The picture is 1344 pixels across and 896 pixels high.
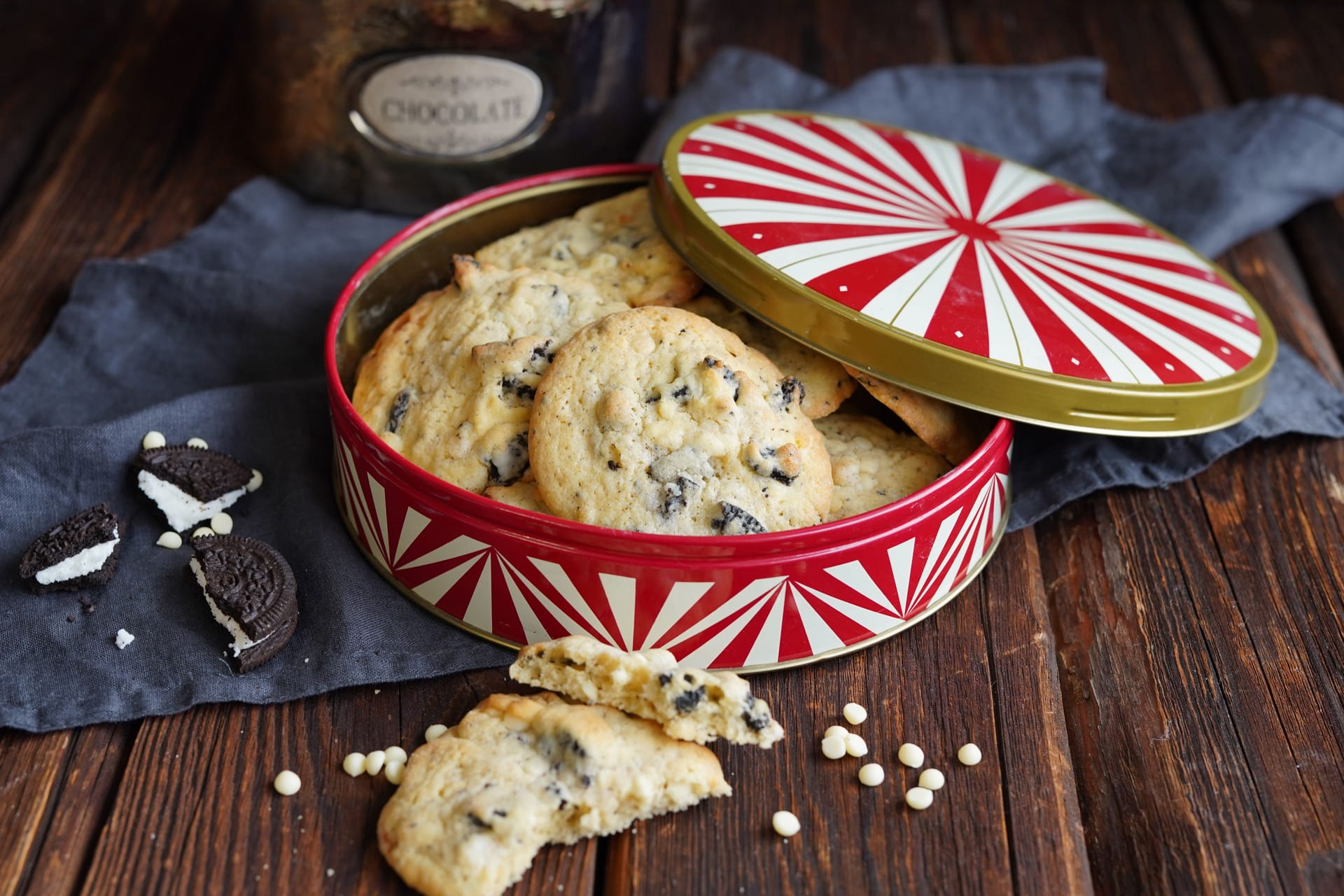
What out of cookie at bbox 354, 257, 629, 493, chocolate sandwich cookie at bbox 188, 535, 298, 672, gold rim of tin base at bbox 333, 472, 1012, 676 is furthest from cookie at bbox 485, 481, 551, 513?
chocolate sandwich cookie at bbox 188, 535, 298, 672

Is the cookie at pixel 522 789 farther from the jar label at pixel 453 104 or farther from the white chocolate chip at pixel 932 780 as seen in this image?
the jar label at pixel 453 104

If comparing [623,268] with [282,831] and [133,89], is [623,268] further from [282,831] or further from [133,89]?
[133,89]

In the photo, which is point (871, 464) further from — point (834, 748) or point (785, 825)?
point (785, 825)

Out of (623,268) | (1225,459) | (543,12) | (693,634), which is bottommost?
(1225,459)

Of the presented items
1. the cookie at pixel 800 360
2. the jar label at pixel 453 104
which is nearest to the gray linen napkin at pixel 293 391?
the jar label at pixel 453 104

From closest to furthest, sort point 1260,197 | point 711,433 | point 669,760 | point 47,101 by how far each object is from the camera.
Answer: point 669,760
point 711,433
point 1260,197
point 47,101

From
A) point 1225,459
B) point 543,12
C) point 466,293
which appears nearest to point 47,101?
point 543,12

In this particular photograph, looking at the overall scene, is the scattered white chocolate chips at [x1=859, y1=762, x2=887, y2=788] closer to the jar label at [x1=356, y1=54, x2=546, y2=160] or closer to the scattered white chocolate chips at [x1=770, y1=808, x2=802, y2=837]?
the scattered white chocolate chips at [x1=770, y1=808, x2=802, y2=837]
